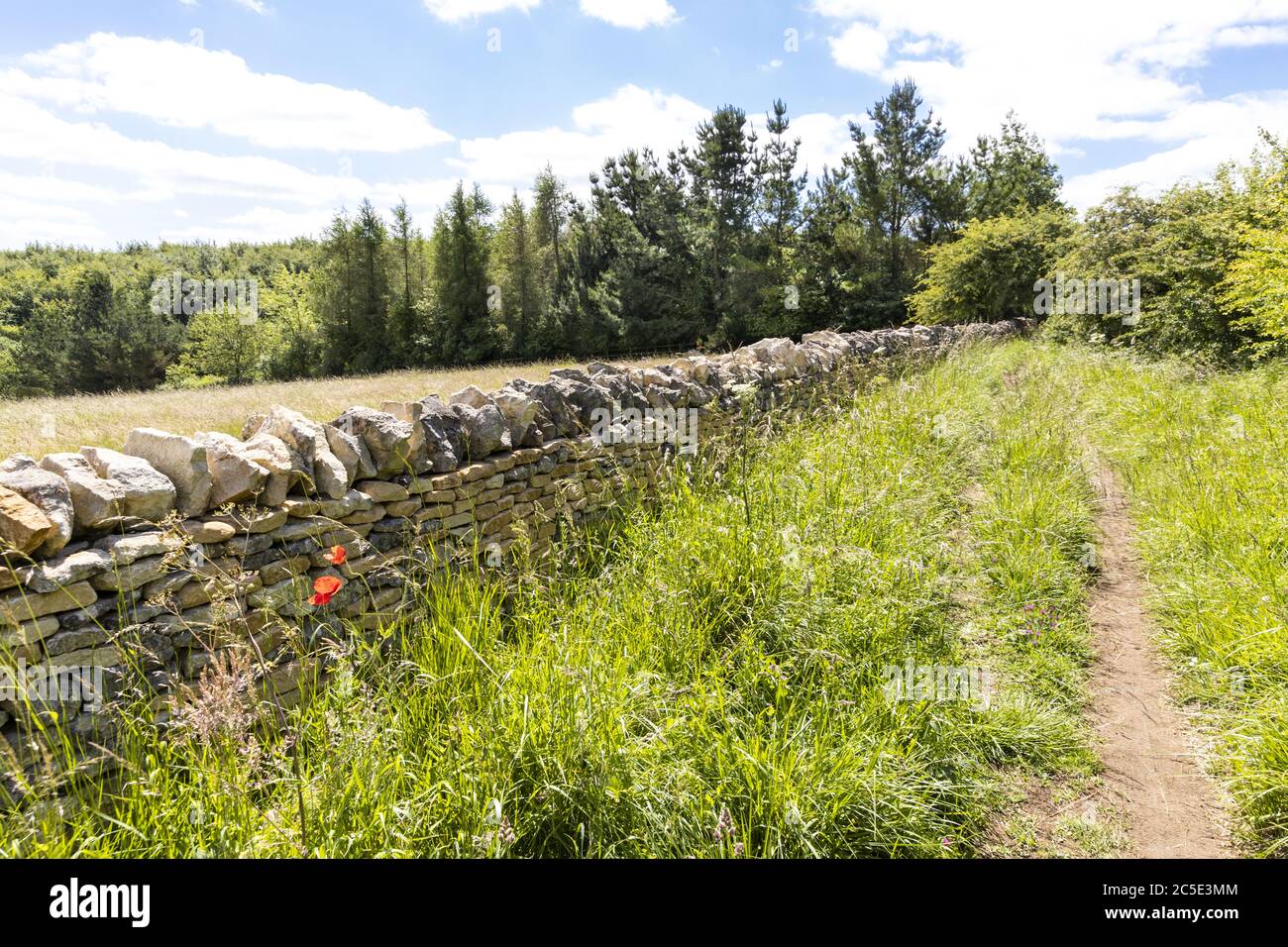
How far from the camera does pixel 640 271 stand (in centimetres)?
3800

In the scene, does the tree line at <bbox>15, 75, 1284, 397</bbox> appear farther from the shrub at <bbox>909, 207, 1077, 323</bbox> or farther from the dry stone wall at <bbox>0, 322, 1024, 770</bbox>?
the dry stone wall at <bbox>0, 322, 1024, 770</bbox>

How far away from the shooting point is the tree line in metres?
34.6

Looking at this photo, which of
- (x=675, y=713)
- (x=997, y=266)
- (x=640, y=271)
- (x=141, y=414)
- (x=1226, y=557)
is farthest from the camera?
(x=640, y=271)

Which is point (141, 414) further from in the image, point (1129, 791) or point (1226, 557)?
point (1226, 557)

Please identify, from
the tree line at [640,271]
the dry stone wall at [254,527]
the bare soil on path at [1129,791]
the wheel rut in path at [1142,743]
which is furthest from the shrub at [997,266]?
the dry stone wall at [254,527]

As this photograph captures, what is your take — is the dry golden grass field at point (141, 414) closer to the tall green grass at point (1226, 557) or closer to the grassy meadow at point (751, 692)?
the grassy meadow at point (751, 692)

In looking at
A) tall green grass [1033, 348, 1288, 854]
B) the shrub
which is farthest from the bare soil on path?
the shrub

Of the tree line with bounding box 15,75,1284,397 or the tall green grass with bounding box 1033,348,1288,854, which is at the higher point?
the tree line with bounding box 15,75,1284,397

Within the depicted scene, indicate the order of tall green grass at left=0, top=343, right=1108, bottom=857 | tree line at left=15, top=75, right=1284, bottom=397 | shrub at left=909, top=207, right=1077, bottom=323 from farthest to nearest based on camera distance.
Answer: tree line at left=15, top=75, right=1284, bottom=397 → shrub at left=909, top=207, right=1077, bottom=323 → tall green grass at left=0, top=343, right=1108, bottom=857

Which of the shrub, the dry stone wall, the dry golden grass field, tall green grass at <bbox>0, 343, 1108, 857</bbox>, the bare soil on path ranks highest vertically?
the shrub

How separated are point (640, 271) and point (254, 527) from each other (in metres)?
37.4

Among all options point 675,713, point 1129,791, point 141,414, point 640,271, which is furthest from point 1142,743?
point 640,271

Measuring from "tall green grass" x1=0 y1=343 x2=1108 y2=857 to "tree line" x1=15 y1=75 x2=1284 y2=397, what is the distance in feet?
77.1

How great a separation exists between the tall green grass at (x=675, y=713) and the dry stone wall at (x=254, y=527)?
264 millimetres
